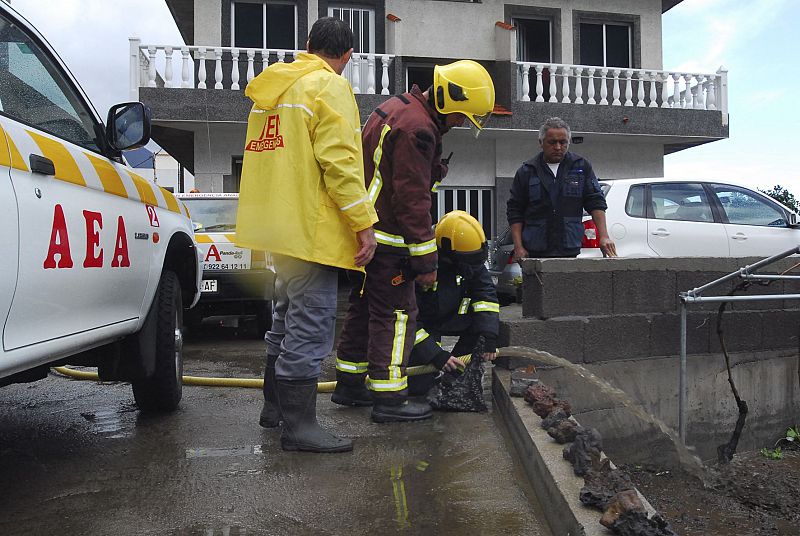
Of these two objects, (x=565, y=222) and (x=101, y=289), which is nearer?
(x=101, y=289)

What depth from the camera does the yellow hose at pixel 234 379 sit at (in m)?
4.19

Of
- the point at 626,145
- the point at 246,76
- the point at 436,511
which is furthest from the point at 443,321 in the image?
the point at 626,145

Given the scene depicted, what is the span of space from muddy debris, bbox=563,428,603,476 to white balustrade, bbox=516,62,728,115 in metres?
13.0

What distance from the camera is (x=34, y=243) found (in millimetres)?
2355

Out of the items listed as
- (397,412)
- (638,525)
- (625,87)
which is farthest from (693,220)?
(625,87)

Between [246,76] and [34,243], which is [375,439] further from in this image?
[246,76]

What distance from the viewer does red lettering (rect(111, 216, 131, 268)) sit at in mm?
3102

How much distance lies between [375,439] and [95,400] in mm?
2090

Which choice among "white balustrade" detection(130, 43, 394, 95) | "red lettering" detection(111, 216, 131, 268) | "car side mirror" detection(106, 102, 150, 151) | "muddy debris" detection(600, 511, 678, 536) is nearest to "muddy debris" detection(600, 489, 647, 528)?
"muddy debris" detection(600, 511, 678, 536)

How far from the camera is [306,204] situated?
10.3ft

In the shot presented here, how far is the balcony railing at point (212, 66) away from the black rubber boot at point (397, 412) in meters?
10.3

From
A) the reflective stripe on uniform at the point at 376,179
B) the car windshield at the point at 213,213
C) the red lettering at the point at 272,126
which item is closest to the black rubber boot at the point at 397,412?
the reflective stripe on uniform at the point at 376,179

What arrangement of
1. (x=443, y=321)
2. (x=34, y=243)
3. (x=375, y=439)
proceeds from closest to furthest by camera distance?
(x=34, y=243) → (x=375, y=439) → (x=443, y=321)

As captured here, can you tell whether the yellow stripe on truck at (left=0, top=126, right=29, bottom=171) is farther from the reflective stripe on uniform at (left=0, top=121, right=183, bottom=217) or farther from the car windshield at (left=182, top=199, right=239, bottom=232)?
the car windshield at (left=182, top=199, right=239, bottom=232)
